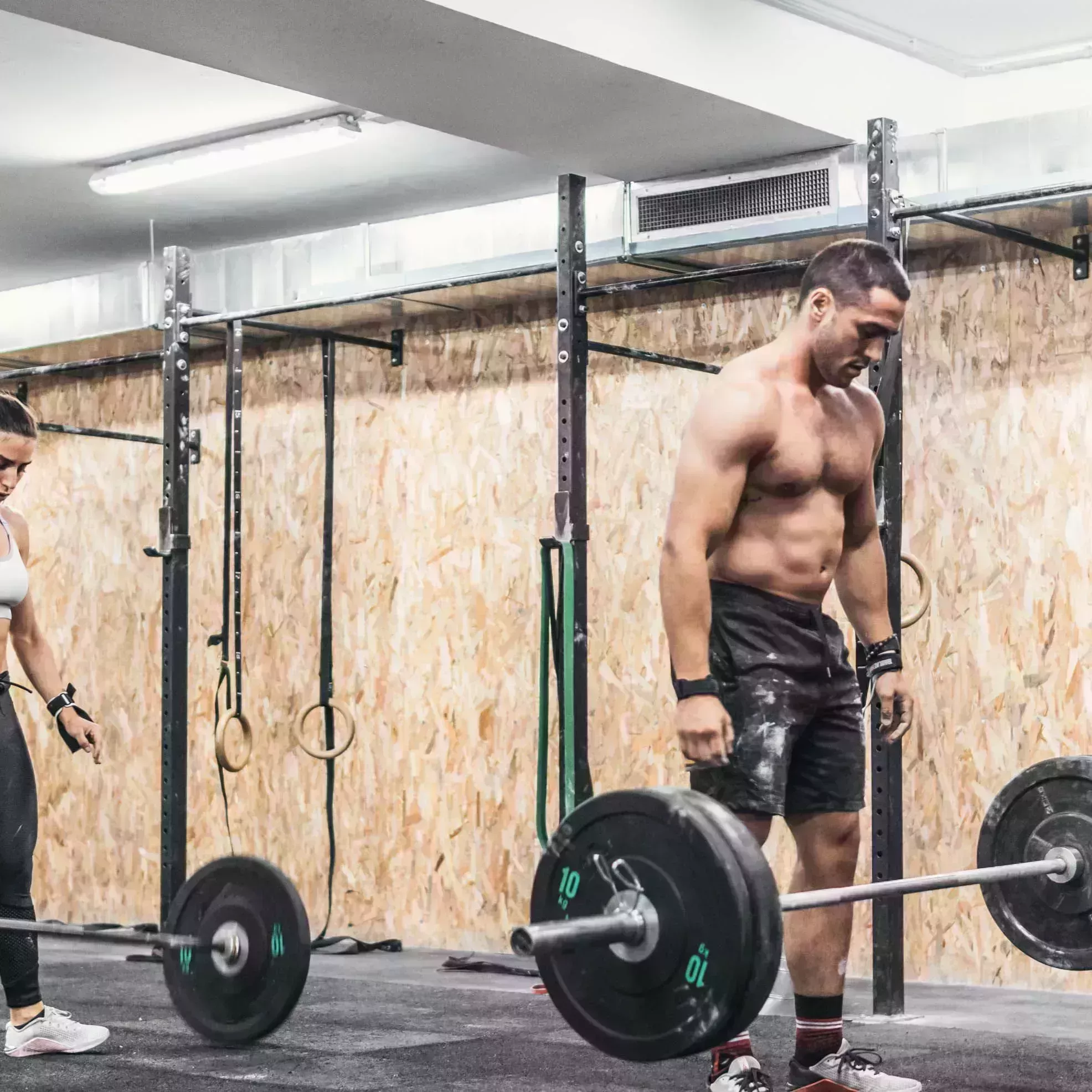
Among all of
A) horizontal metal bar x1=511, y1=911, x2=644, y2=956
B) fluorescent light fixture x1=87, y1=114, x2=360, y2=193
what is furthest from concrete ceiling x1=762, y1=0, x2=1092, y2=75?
horizontal metal bar x1=511, y1=911, x2=644, y2=956

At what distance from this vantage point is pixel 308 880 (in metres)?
6.29

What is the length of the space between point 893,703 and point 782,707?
1.35 ft

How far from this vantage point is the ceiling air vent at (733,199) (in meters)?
4.67

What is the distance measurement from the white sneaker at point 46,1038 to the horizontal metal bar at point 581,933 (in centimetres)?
182

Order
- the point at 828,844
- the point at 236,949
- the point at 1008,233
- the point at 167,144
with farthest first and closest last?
the point at 167,144
the point at 1008,233
the point at 236,949
the point at 828,844

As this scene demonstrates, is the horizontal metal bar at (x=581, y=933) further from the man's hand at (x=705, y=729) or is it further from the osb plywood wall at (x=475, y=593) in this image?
the osb plywood wall at (x=475, y=593)

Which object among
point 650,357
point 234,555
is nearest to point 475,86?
point 650,357

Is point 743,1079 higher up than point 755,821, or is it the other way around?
point 755,821

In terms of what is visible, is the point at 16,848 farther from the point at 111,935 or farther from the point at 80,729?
the point at 111,935

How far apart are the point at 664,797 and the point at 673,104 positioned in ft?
7.78

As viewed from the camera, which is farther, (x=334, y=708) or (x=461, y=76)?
(x=334, y=708)

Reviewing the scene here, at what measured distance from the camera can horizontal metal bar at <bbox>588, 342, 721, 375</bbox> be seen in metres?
4.50

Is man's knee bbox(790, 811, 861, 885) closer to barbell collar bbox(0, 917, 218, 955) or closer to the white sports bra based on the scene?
barbell collar bbox(0, 917, 218, 955)

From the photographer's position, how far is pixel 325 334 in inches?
238
